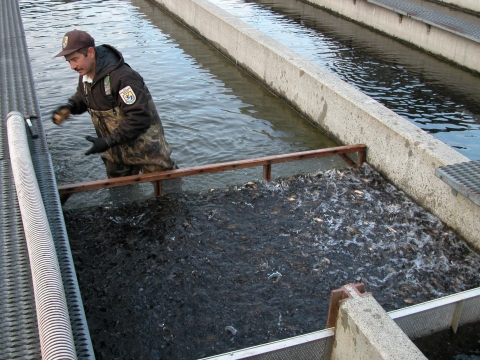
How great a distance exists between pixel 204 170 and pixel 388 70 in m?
7.20

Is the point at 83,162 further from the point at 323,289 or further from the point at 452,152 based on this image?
the point at 452,152

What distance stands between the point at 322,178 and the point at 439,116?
3791mm

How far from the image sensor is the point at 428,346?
13.4 ft

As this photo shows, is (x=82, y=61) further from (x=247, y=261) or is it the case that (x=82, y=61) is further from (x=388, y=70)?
(x=388, y=70)

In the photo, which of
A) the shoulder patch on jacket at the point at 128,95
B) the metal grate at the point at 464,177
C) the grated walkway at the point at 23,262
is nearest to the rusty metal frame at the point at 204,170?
the grated walkway at the point at 23,262

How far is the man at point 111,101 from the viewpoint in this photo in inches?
198

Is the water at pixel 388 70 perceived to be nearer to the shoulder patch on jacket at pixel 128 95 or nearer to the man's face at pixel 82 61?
the shoulder patch on jacket at pixel 128 95

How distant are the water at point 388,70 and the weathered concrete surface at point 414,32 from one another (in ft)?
0.71

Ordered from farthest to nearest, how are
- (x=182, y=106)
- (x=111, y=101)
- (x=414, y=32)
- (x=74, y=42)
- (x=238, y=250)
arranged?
(x=414, y=32)
(x=182, y=106)
(x=238, y=250)
(x=111, y=101)
(x=74, y=42)

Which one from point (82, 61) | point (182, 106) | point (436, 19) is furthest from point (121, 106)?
point (436, 19)

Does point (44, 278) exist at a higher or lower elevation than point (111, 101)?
higher

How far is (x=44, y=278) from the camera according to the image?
2.42 metres

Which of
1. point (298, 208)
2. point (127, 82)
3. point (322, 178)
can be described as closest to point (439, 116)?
point (322, 178)

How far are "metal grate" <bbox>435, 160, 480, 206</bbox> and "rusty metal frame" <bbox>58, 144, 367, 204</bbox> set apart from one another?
5.86 ft
